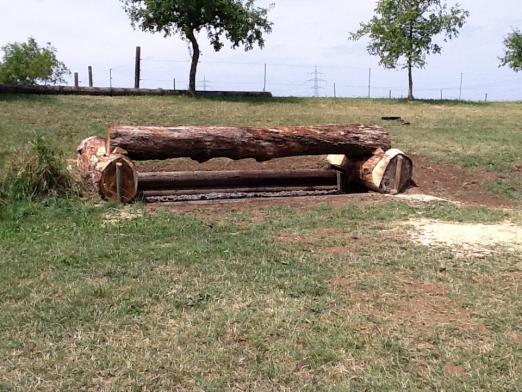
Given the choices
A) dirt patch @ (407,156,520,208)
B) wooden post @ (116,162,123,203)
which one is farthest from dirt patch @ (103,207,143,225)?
dirt patch @ (407,156,520,208)

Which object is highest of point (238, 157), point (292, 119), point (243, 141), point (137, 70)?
point (137, 70)

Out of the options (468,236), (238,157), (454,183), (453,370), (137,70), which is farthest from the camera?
(137,70)

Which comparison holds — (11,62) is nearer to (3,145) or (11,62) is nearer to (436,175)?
(3,145)

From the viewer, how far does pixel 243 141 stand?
819 cm

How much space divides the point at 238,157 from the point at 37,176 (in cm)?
268

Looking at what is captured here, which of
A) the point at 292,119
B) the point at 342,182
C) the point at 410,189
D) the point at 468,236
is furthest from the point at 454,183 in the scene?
the point at 292,119

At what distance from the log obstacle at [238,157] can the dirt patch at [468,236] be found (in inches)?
95.3

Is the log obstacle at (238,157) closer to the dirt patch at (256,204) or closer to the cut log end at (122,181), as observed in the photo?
the cut log end at (122,181)

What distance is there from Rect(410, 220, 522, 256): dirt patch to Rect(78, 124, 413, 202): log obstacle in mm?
2422

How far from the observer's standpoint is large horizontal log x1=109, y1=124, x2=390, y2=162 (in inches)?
301

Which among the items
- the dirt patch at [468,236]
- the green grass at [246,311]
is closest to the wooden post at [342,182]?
the dirt patch at [468,236]

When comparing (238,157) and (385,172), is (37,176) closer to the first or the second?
(238,157)

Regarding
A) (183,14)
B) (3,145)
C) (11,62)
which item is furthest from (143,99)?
(11,62)

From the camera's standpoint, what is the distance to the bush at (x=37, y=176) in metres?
6.74
